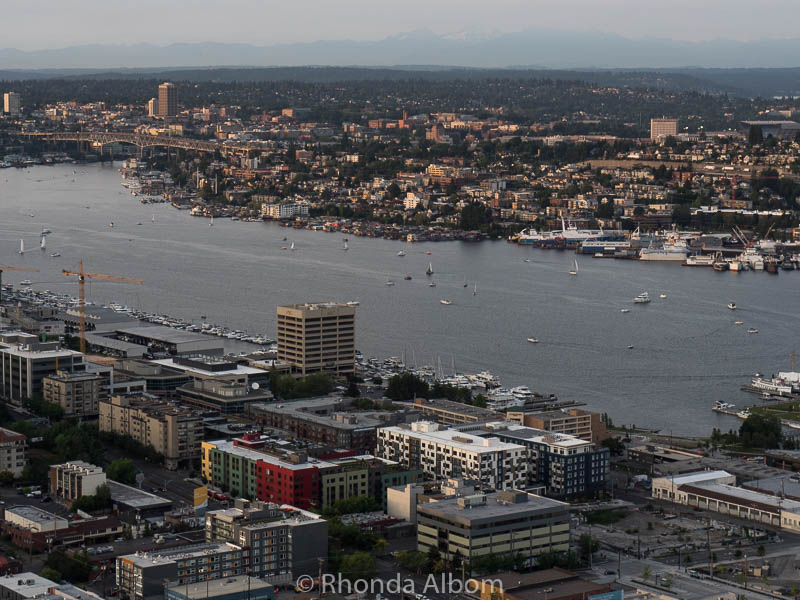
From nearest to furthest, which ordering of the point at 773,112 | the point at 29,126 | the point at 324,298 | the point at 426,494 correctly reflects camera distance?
the point at 426,494 < the point at 324,298 < the point at 29,126 < the point at 773,112

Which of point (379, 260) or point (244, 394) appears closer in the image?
point (244, 394)

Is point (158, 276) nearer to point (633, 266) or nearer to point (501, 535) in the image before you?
point (633, 266)

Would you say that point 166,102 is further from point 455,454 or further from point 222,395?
point 455,454

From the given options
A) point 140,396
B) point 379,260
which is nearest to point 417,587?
point 140,396

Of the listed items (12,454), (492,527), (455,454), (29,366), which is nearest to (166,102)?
(29,366)

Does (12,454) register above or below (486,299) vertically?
above

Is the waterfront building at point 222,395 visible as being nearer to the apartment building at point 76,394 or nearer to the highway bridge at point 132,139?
the apartment building at point 76,394
